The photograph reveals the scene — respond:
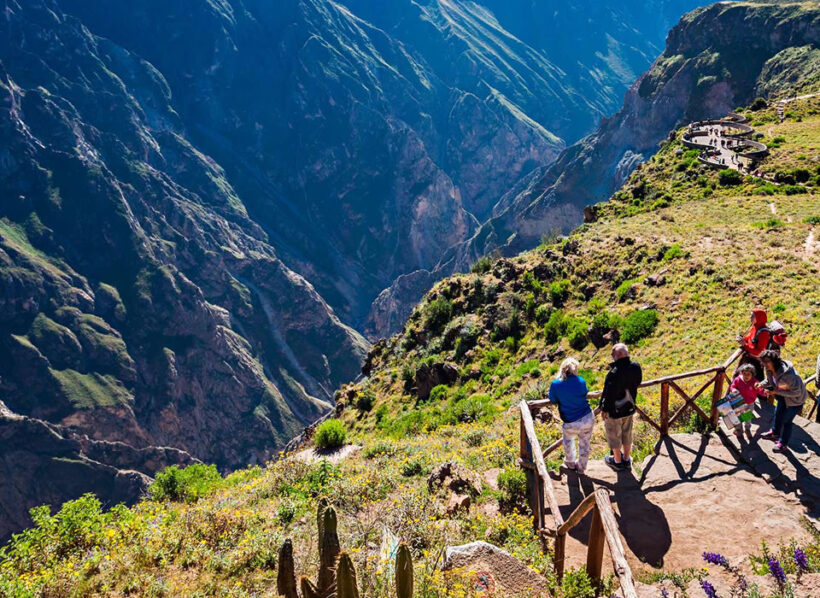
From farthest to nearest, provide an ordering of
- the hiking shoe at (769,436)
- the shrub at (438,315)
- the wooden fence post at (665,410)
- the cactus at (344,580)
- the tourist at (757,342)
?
the shrub at (438,315) < the wooden fence post at (665,410) < the tourist at (757,342) < the hiking shoe at (769,436) < the cactus at (344,580)

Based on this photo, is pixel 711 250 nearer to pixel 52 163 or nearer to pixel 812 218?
pixel 812 218

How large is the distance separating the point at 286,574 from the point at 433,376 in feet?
63.2

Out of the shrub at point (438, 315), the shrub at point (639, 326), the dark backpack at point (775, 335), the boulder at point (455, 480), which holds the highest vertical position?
the shrub at point (438, 315)

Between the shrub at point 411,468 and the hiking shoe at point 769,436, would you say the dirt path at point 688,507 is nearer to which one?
the hiking shoe at point 769,436

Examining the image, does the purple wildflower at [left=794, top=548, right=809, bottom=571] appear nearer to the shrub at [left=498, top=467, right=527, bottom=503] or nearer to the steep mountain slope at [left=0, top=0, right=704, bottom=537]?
the shrub at [left=498, top=467, right=527, bottom=503]

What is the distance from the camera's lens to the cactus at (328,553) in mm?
5581

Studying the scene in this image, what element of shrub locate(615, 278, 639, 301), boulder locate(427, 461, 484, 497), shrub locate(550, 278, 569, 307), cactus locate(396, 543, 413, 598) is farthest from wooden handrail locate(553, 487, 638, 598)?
shrub locate(550, 278, 569, 307)

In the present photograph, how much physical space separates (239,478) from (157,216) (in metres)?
146

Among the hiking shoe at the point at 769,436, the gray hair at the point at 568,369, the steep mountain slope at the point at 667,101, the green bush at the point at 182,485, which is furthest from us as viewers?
the steep mountain slope at the point at 667,101

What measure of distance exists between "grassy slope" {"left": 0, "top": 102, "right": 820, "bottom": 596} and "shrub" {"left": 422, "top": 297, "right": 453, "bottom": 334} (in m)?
0.27


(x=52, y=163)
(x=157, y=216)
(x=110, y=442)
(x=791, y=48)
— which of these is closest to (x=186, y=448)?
(x=110, y=442)

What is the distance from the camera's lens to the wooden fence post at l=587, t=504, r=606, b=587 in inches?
208

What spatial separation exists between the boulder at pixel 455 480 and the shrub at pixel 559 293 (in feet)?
55.3

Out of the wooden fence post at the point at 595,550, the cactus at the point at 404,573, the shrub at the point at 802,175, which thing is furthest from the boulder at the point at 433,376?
the shrub at the point at 802,175
